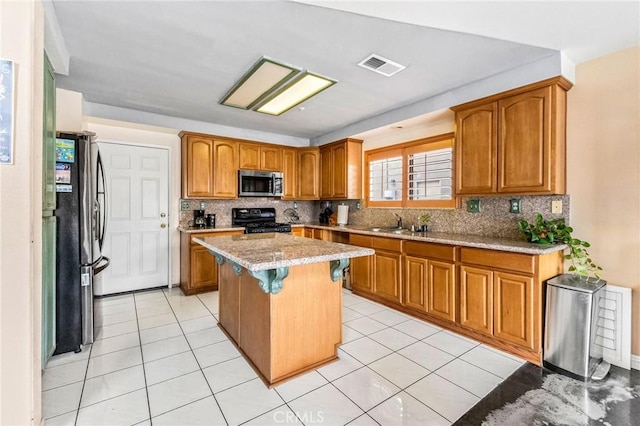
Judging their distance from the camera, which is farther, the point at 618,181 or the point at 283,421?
the point at 618,181

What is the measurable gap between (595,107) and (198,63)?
11.2ft

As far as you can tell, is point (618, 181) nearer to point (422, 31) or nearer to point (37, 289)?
point (422, 31)

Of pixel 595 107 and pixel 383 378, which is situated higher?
pixel 595 107

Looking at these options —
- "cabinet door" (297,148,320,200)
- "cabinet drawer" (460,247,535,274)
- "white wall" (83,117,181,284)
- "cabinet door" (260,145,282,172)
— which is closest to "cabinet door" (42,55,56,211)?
"white wall" (83,117,181,284)

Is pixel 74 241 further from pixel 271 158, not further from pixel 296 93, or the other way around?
pixel 271 158

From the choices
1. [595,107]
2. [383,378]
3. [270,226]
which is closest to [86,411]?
[383,378]

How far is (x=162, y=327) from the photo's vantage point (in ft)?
9.55

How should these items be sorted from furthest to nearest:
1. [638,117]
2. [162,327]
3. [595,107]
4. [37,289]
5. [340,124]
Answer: [340,124] < [162,327] < [595,107] < [638,117] < [37,289]

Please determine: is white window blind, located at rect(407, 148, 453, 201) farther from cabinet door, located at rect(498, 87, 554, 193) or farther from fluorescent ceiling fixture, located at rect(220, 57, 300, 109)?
fluorescent ceiling fixture, located at rect(220, 57, 300, 109)

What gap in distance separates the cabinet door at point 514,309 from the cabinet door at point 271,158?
142 inches

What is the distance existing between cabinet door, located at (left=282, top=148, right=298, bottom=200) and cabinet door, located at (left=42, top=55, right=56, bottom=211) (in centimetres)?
316

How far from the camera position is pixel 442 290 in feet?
9.46

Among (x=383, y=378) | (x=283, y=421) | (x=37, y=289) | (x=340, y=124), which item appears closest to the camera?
(x=37, y=289)

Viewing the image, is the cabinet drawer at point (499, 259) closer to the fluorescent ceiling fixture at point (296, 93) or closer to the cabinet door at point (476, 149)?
the cabinet door at point (476, 149)
